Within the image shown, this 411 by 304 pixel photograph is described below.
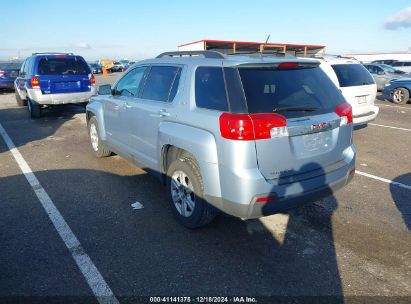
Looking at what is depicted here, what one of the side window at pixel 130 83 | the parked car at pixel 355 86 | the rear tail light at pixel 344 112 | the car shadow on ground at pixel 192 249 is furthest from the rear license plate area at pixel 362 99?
the side window at pixel 130 83

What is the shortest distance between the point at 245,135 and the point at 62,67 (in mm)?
9072

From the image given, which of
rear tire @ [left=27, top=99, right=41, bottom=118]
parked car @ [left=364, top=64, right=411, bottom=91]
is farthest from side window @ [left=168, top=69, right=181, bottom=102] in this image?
parked car @ [left=364, top=64, right=411, bottom=91]

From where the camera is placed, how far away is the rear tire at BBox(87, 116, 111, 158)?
6.07 metres

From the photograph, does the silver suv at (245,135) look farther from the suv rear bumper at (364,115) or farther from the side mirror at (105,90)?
the suv rear bumper at (364,115)

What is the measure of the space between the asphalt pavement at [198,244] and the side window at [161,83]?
1411 millimetres

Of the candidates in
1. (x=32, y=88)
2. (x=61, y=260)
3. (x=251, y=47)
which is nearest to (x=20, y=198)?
(x=61, y=260)

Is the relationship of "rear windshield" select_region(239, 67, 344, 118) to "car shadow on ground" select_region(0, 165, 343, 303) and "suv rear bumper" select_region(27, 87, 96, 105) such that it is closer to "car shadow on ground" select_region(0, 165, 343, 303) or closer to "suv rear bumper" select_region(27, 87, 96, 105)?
"car shadow on ground" select_region(0, 165, 343, 303)

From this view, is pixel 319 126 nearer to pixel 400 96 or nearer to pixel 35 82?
pixel 35 82

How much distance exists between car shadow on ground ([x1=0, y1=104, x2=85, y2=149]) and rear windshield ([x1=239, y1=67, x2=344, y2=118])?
6.53 meters

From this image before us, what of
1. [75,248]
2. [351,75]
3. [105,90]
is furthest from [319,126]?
[351,75]

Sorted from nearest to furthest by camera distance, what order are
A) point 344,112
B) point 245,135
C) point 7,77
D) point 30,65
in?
point 245,135
point 344,112
point 30,65
point 7,77

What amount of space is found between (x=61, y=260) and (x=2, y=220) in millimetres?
1345

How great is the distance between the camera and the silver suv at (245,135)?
9.79ft

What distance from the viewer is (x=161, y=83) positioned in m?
4.16
